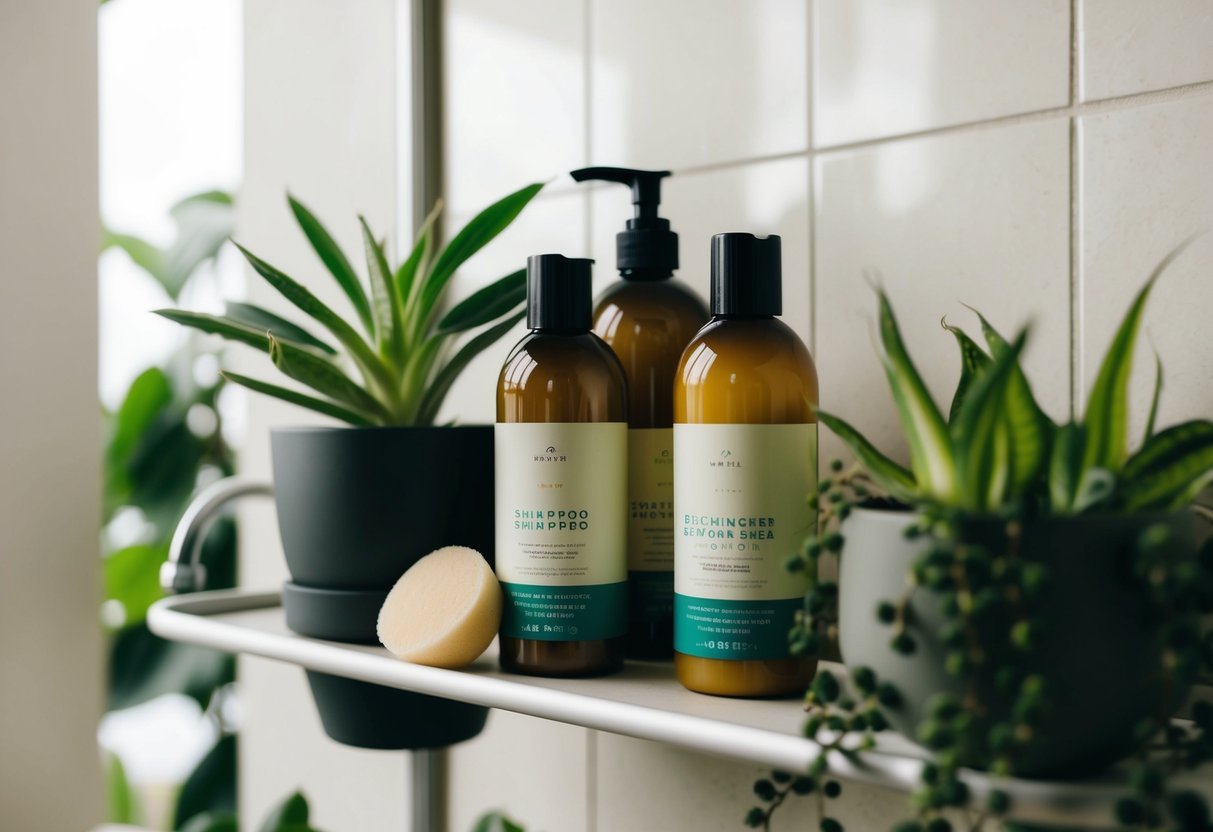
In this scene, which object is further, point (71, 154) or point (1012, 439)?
point (71, 154)

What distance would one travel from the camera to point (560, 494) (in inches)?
18.8

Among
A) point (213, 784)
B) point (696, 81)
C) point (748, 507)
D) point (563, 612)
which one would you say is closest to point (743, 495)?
point (748, 507)

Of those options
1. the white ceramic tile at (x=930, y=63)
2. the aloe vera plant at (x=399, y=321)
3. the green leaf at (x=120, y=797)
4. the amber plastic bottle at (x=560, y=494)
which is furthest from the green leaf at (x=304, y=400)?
the green leaf at (x=120, y=797)

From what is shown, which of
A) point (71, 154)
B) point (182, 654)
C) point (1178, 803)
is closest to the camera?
point (1178, 803)

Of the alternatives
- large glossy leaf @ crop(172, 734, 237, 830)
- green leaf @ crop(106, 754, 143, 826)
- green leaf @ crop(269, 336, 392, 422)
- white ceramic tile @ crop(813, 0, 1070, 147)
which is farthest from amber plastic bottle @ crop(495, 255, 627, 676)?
green leaf @ crop(106, 754, 143, 826)

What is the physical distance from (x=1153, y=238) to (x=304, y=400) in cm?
45

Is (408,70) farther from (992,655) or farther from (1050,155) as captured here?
(992,655)

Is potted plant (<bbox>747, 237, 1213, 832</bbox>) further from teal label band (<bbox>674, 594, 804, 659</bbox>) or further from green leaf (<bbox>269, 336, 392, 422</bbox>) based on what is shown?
green leaf (<bbox>269, 336, 392, 422</bbox>)

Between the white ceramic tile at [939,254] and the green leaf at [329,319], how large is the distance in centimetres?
26

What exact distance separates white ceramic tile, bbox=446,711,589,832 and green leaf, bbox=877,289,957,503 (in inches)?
17.0

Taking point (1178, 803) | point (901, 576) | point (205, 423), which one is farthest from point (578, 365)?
point (205, 423)

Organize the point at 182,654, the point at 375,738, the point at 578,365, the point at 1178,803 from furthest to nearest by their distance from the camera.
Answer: the point at 182,654 → the point at 375,738 → the point at 578,365 → the point at 1178,803

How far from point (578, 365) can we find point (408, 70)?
42cm

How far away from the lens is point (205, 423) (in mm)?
1219
